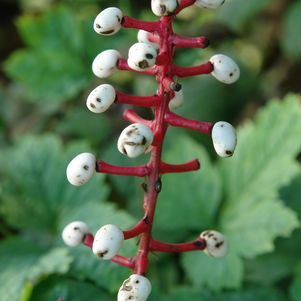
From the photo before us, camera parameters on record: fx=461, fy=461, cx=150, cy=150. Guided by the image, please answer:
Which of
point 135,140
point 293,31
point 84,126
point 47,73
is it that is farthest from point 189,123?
point 293,31

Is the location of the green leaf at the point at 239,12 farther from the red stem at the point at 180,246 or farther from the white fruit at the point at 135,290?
the white fruit at the point at 135,290

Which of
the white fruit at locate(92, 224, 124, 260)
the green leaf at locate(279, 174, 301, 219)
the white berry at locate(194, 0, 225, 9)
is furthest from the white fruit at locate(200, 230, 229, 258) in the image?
the green leaf at locate(279, 174, 301, 219)

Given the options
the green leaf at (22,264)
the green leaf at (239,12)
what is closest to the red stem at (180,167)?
the green leaf at (22,264)

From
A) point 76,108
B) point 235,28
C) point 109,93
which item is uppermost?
point 235,28

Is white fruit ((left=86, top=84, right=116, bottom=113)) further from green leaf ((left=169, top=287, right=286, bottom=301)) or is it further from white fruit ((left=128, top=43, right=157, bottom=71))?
green leaf ((left=169, top=287, right=286, bottom=301))

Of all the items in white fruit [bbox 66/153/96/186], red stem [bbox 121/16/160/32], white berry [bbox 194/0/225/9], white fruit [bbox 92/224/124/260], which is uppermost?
white berry [bbox 194/0/225/9]

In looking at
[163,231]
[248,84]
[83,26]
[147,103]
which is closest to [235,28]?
[248,84]

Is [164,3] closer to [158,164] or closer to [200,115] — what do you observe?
[158,164]
